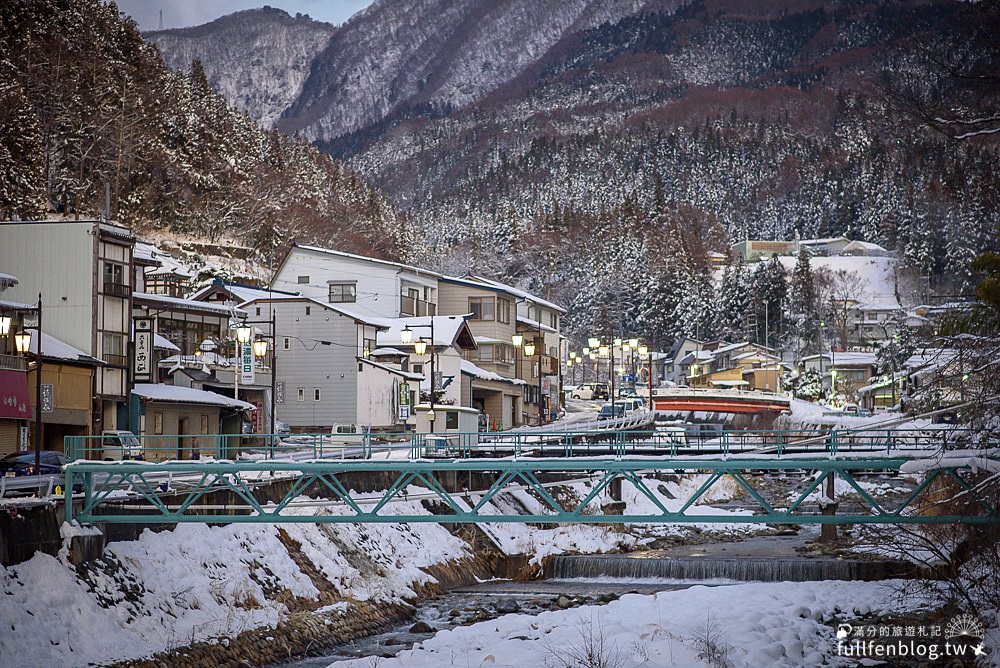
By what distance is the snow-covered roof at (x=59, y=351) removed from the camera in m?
35.7

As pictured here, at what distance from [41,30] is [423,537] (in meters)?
50.9

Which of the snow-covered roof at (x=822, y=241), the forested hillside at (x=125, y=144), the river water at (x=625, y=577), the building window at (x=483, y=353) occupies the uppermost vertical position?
the snow-covered roof at (x=822, y=241)

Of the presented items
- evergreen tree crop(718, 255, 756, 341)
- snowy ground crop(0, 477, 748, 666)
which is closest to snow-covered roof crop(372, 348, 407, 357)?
snowy ground crop(0, 477, 748, 666)

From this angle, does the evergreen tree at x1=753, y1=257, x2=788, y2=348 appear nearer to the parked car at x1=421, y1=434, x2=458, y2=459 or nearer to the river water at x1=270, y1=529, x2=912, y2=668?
the parked car at x1=421, y1=434, x2=458, y2=459

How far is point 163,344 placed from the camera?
4553cm

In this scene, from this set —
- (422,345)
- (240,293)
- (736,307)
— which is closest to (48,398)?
(422,345)

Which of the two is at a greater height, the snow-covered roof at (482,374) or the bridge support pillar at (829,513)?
the snow-covered roof at (482,374)

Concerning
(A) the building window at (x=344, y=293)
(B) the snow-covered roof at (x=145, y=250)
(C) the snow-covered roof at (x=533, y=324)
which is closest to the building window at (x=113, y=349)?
(B) the snow-covered roof at (x=145, y=250)

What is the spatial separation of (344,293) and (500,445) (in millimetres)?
37260

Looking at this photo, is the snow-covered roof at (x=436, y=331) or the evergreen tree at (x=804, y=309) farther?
the evergreen tree at (x=804, y=309)

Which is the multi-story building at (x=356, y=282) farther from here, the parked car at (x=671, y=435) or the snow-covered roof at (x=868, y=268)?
the snow-covered roof at (x=868, y=268)

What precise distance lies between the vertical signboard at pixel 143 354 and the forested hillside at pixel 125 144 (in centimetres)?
1923

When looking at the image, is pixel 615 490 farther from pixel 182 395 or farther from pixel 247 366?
pixel 182 395

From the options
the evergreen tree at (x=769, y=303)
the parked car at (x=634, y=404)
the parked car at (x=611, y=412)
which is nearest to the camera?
the parked car at (x=611, y=412)
